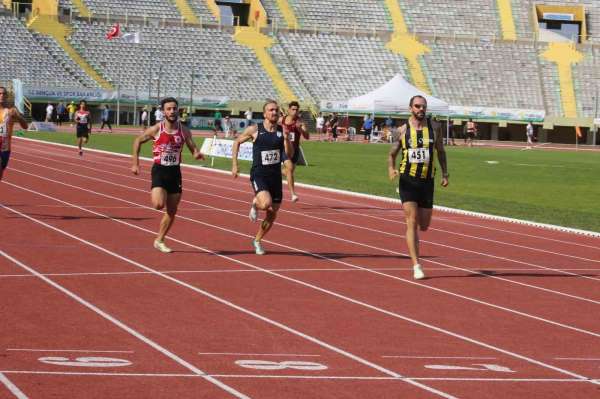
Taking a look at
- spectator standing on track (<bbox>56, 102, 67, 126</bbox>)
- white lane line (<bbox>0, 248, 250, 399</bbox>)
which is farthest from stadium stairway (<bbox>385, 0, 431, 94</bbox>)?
white lane line (<bbox>0, 248, 250, 399</bbox>)

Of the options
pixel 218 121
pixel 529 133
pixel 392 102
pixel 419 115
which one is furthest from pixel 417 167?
pixel 529 133

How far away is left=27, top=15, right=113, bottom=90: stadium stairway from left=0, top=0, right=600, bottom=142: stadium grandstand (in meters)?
0.08

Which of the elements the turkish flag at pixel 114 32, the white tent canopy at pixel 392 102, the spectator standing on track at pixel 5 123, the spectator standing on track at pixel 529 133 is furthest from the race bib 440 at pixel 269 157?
the spectator standing on track at pixel 529 133

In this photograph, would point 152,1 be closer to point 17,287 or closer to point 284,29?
point 284,29

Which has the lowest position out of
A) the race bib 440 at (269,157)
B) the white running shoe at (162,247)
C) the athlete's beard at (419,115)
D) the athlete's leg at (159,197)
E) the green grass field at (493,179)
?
the green grass field at (493,179)

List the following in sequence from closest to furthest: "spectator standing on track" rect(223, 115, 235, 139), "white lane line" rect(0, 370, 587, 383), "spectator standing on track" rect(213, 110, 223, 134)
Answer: "white lane line" rect(0, 370, 587, 383) < "spectator standing on track" rect(223, 115, 235, 139) < "spectator standing on track" rect(213, 110, 223, 134)

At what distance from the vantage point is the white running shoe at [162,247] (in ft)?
45.2

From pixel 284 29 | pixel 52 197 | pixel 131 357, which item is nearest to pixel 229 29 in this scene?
pixel 284 29

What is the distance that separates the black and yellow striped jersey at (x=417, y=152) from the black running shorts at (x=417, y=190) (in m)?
0.05

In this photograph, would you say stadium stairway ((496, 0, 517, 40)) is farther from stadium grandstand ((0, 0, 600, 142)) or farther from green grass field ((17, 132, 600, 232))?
green grass field ((17, 132, 600, 232))

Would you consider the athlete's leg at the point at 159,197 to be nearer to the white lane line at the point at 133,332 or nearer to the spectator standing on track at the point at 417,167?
the white lane line at the point at 133,332

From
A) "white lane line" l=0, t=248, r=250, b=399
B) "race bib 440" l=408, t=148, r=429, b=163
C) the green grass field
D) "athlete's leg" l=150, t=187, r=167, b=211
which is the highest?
"race bib 440" l=408, t=148, r=429, b=163

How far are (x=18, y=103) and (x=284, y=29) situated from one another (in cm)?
2434

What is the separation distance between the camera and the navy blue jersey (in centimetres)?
1384
